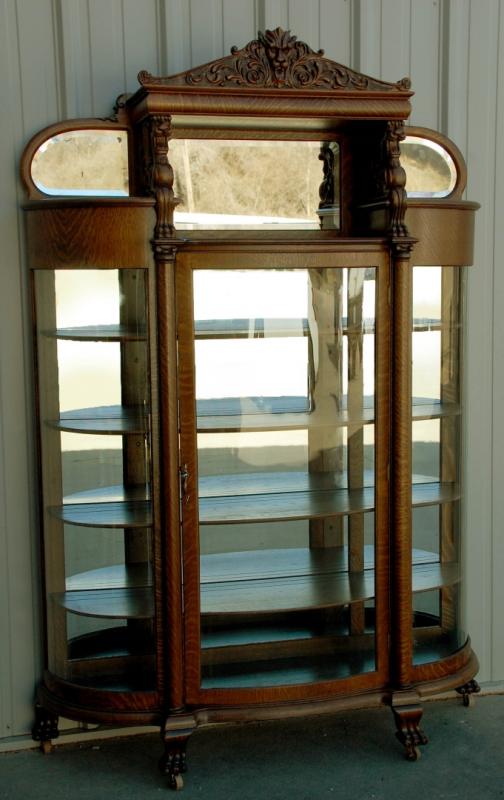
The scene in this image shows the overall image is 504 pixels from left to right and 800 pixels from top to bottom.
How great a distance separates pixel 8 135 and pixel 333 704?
7.49ft

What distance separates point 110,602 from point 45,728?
0.57 meters

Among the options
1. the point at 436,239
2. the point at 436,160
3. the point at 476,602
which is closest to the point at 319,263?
the point at 436,239

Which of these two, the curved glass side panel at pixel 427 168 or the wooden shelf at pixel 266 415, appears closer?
the wooden shelf at pixel 266 415

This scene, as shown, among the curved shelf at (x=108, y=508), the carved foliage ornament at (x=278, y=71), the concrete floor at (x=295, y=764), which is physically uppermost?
the carved foliage ornament at (x=278, y=71)

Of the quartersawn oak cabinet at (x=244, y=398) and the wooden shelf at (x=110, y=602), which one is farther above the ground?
the quartersawn oak cabinet at (x=244, y=398)

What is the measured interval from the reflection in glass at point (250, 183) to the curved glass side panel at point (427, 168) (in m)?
0.36

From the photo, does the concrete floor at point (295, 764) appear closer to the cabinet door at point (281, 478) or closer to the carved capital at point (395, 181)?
the cabinet door at point (281, 478)

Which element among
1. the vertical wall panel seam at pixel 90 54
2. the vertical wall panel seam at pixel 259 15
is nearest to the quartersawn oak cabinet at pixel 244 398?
the vertical wall panel seam at pixel 90 54

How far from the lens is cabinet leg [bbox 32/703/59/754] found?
143 inches

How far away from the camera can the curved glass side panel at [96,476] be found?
3387 millimetres

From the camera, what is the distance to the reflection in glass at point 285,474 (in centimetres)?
341

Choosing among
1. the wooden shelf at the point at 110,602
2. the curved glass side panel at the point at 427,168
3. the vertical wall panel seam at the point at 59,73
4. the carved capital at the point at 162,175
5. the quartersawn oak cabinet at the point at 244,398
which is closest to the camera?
the carved capital at the point at 162,175

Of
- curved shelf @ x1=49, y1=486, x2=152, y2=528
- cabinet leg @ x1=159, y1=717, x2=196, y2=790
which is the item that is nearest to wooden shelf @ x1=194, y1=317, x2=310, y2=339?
curved shelf @ x1=49, y1=486, x2=152, y2=528

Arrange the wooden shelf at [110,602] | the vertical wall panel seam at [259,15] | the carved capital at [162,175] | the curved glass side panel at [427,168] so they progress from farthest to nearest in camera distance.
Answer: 1. the curved glass side panel at [427,168]
2. the vertical wall panel seam at [259,15]
3. the wooden shelf at [110,602]
4. the carved capital at [162,175]
